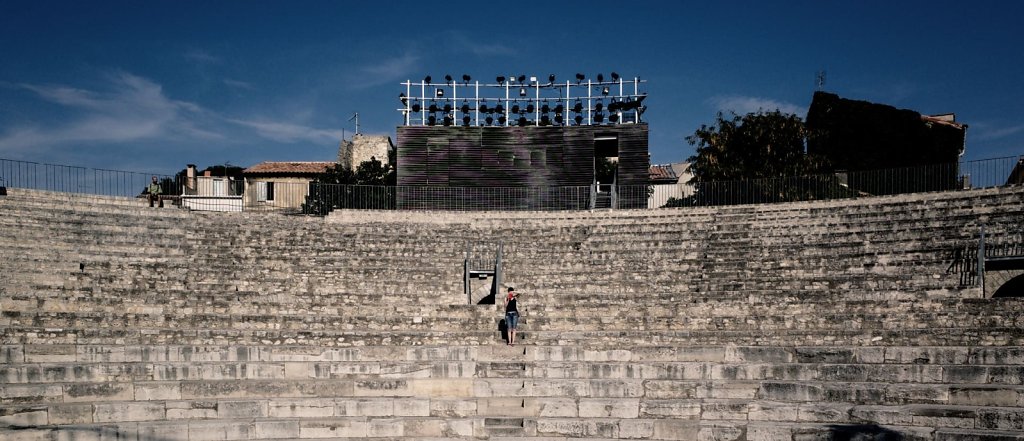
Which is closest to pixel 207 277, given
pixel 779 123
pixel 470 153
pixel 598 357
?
pixel 598 357

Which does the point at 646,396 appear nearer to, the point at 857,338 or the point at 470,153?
the point at 857,338

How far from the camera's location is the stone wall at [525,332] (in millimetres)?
10930

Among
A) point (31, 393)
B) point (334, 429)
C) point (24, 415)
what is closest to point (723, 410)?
point (334, 429)

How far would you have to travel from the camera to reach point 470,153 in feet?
90.2

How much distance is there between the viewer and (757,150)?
3048 cm

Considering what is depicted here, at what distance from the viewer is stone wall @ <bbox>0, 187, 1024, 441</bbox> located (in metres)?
10.9

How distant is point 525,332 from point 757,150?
1978 centimetres

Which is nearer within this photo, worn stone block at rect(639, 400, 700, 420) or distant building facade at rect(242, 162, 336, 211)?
worn stone block at rect(639, 400, 700, 420)

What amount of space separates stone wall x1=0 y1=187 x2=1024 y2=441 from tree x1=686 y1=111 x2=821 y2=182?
1008 cm

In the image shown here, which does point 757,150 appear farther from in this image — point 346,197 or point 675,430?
point 675,430

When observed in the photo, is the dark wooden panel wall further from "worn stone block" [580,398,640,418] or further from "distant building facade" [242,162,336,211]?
"worn stone block" [580,398,640,418]

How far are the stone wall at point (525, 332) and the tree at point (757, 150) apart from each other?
33.1ft

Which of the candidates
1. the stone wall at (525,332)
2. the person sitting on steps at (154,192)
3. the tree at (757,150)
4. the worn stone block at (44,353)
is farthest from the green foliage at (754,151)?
the worn stone block at (44,353)

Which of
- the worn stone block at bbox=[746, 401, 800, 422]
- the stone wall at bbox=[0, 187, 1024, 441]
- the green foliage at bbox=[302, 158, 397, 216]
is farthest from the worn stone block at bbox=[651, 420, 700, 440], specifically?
the green foliage at bbox=[302, 158, 397, 216]
